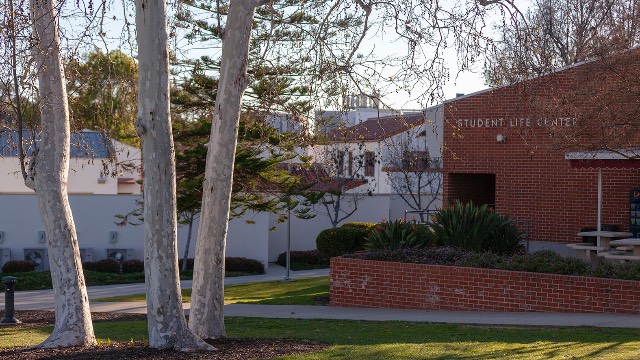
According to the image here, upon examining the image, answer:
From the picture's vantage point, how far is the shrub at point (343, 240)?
93.7ft

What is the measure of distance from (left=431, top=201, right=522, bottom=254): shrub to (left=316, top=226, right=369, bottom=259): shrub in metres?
9.54

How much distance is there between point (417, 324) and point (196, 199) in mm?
11341

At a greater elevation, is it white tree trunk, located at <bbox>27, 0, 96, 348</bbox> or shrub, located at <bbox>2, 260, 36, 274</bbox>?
white tree trunk, located at <bbox>27, 0, 96, 348</bbox>

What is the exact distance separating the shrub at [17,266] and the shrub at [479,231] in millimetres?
15434

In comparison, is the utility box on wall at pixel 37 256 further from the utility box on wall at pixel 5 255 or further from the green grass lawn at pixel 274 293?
the green grass lawn at pixel 274 293

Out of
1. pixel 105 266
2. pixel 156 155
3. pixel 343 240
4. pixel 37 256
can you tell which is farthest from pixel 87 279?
pixel 156 155

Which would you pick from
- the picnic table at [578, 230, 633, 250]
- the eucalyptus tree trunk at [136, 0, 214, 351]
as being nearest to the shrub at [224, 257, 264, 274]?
the picnic table at [578, 230, 633, 250]

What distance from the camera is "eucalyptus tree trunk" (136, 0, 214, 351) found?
9922 millimetres

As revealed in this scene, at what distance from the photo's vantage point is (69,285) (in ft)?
Result: 37.1

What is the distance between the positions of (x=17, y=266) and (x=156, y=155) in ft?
66.9

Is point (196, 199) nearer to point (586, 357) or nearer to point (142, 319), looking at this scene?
point (142, 319)

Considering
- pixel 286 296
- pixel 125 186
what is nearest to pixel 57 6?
pixel 286 296

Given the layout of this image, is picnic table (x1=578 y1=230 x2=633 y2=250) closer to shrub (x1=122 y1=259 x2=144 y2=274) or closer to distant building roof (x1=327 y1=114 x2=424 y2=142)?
distant building roof (x1=327 y1=114 x2=424 y2=142)

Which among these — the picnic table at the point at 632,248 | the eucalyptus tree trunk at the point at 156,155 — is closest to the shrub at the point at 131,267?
the picnic table at the point at 632,248
